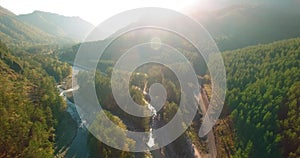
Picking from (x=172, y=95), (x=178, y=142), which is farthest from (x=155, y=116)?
(x=178, y=142)

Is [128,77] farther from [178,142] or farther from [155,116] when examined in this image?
[178,142]

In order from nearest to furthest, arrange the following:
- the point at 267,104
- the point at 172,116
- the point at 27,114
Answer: the point at 27,114 < the point at 267,104 < the point at 172,116

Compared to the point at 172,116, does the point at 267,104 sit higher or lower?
lower

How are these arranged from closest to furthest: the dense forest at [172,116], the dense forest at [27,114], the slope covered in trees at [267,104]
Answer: the dense forest at [27,114] < the dense forest at [172,116] < the slope covered in trees at [267,104]

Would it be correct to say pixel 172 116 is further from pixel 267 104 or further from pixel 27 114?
pixel 27 114

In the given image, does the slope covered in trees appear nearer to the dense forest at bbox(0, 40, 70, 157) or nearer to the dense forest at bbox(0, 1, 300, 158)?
the dense forest at bbox(0, 1, 300, 158)

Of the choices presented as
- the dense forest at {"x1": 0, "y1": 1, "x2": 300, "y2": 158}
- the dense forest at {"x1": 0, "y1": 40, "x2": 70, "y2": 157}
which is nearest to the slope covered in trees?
the dense forest at {"x1": 0, "y1": 1, "x2": 300, "y2": 158}

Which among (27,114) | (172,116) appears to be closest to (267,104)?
(172,116)

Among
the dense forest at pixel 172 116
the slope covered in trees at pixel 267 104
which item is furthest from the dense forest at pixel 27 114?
the slope covered in trees at pixel 267 104

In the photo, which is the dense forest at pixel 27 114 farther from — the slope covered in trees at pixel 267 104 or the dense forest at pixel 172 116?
the slope covered in trees at pixel 267 104
